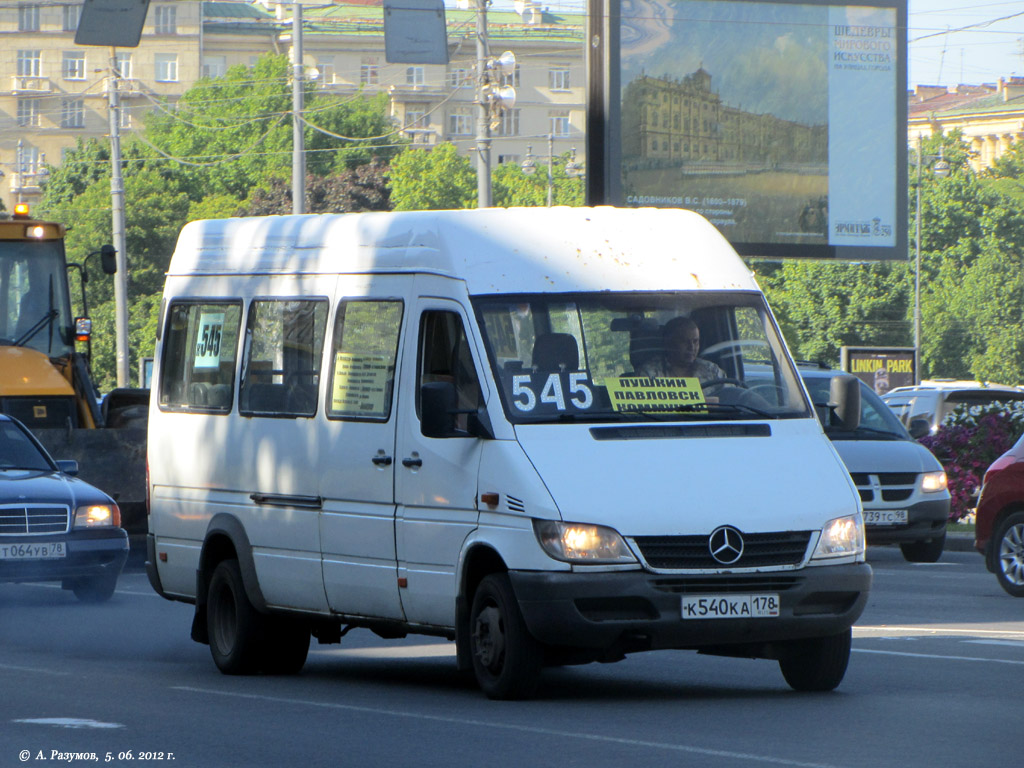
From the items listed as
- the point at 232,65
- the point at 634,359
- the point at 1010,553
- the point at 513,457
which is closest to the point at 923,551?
the point at 1010,553

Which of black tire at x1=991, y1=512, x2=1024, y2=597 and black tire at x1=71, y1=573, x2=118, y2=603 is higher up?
black tire at x1=991, y1=512, x2=1024, y2=597

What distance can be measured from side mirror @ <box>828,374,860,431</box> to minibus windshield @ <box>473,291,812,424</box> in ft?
1.26

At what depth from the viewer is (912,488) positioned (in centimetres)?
1948

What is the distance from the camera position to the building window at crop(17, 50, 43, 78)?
136 m

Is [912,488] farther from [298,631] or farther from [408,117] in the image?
[408,117]

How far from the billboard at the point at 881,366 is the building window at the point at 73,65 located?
108 m

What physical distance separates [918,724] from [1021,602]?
23.3 ft

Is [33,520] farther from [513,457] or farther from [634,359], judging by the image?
[513,457]

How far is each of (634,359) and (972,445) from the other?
14876 mm

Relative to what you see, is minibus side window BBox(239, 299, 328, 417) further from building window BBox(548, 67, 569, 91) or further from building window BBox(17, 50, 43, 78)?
building window BBox(548, 67, 569, 91)

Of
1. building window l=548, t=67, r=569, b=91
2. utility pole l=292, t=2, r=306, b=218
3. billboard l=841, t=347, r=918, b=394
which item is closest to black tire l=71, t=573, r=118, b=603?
billboard l=841, t=347, r=918, b=394

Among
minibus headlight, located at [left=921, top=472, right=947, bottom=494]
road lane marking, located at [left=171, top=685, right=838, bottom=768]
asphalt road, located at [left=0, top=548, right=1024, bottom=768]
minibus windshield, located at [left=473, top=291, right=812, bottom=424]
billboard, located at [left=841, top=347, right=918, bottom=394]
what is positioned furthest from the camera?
billboard, located at [left=841, top=347, right=918, bottom=394]

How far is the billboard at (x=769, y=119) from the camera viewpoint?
26078mm

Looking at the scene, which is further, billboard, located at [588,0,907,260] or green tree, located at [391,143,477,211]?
green tree, located at [391,143,477,211]
